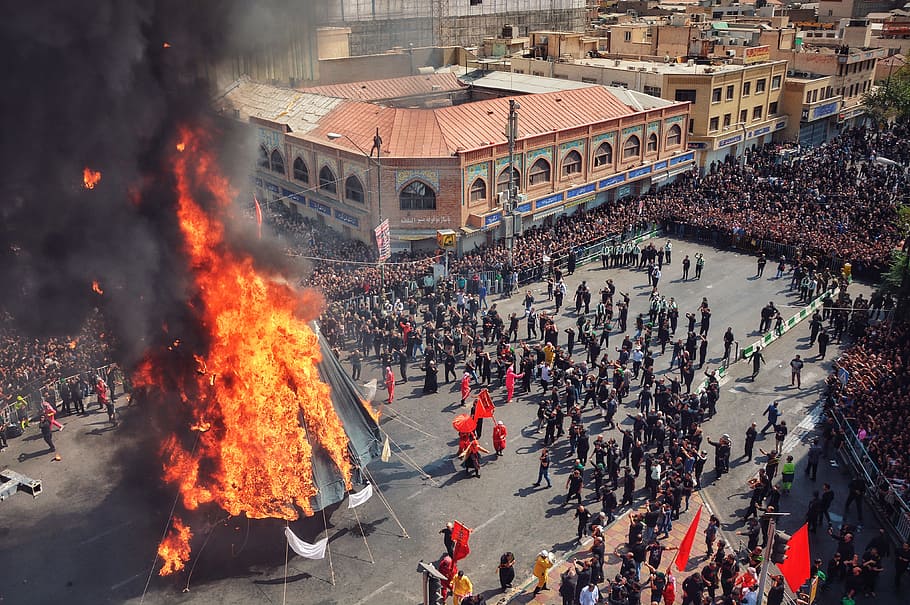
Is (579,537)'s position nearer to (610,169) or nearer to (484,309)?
(484,309)

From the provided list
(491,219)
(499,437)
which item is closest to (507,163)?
(491,219)

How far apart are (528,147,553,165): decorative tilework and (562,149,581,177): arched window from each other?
4.05 ft

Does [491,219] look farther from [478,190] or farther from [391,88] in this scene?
[391,88]

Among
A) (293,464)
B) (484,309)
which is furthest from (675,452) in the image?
(484,309)

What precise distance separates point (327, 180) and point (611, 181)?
14.5 meters

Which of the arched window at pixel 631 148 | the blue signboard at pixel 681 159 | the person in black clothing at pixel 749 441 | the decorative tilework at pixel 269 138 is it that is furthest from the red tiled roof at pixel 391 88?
the person in black clothing at pixel 749 441

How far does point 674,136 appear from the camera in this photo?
148 ft

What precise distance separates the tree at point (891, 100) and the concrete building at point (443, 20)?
32579 millimetres

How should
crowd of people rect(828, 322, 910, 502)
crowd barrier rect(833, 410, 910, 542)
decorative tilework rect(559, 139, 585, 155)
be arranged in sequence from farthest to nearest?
decorative tilework rect(559, 139, 585, 155) < crowd of people rect(828, 322, 910, 502) < crowd barrier rect(833, 410, 910, 542)

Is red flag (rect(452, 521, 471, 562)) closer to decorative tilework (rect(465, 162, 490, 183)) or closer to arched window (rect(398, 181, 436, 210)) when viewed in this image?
arched window (rect(398, 181, 436, 210))

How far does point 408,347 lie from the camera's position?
27.2 metres

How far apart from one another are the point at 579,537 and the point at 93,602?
397 inches

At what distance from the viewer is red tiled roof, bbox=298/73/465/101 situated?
44.7 metres

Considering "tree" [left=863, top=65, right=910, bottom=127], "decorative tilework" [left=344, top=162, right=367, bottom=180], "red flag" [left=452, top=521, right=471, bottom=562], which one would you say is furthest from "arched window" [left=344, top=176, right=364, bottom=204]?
"tree" [left=863, top=65, right=910, bottom=127]
